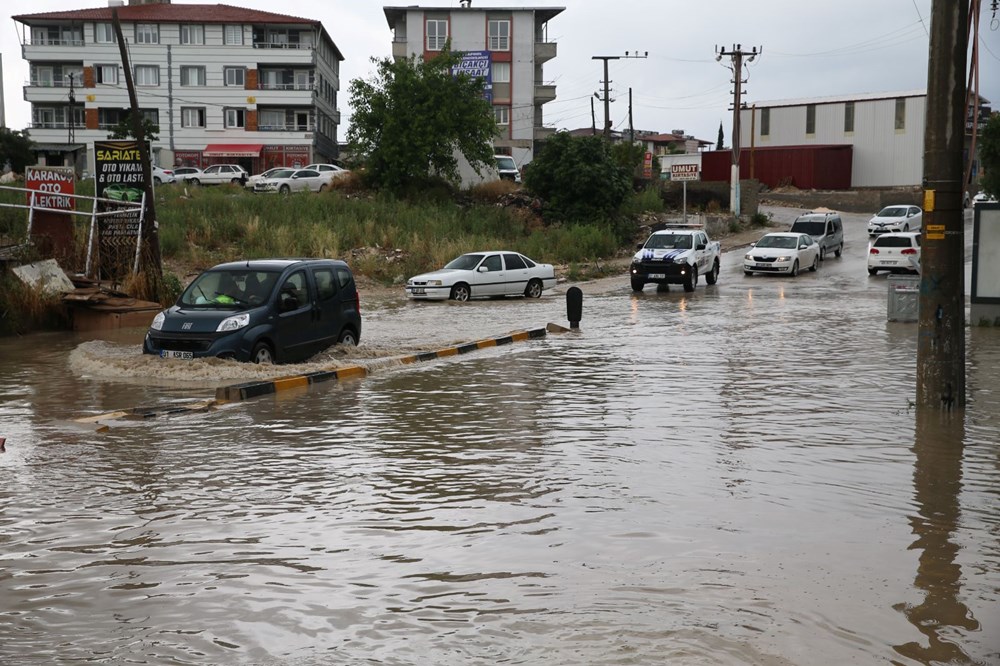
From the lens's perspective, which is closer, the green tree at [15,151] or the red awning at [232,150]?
the green tree at [15,151]

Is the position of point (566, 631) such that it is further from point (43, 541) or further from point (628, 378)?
point (628, 378)

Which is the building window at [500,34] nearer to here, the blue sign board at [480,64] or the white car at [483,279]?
the blue sign board at [480,64]

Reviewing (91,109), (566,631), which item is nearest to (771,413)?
(566,631)

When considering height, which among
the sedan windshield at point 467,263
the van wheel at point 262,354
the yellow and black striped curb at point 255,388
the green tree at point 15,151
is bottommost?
the yellow and black striped curb at point 255,388

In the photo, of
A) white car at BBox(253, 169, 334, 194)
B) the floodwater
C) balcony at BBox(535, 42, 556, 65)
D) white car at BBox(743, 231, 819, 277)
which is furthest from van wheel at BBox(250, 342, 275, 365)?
balcony at BBox(535, 42, 556, 65)

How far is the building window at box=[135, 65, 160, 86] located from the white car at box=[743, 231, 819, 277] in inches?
2033

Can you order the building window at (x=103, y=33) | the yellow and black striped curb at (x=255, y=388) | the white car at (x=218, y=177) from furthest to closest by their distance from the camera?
the building window at (x=103, y=33) < the white car at (x=218, y=177) < the yellow and black striped curb at (x=255, y=388)

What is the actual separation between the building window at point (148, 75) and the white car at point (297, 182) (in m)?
26.8

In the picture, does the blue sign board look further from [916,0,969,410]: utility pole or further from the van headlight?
[916,0,969,410]: utility pole

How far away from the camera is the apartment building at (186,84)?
7606 centimetres

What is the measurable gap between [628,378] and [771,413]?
11.3ft

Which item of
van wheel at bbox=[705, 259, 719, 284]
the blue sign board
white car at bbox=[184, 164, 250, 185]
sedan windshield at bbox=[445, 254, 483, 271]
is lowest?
van wheel at bbox=[705, 259, 719, 284]

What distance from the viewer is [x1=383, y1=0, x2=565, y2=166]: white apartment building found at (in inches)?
3105

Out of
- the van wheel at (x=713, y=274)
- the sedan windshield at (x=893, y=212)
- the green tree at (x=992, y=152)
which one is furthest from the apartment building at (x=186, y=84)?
the green tree at (x=992, y=152)
